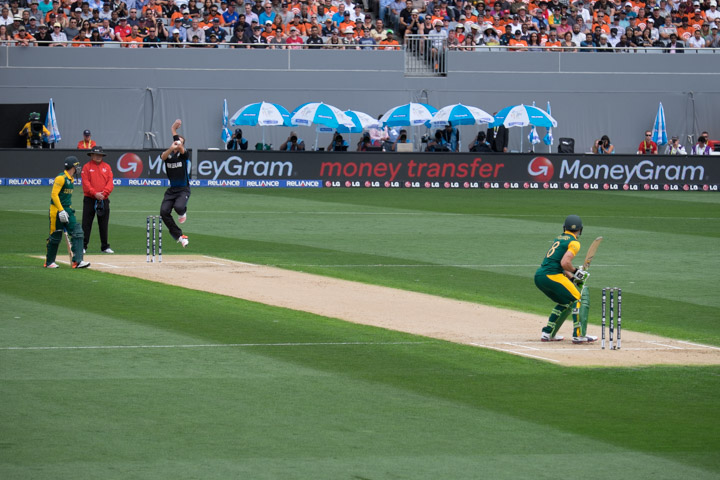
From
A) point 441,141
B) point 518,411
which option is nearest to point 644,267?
point 518,411

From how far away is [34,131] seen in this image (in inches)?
1581

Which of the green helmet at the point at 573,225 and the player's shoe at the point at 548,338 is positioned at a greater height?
the green helmet at the point at 573,225

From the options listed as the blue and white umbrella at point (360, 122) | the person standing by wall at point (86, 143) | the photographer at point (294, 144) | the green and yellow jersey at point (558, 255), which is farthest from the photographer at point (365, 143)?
the green and yellow jersey at point (558, 255)

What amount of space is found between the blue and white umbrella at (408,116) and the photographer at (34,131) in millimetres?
12016

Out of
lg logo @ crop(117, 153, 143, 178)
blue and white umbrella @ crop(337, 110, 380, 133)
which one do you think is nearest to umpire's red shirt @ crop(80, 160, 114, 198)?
lg logo @ crop(117, 153, 143, 178)

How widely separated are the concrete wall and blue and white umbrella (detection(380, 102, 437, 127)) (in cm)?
409

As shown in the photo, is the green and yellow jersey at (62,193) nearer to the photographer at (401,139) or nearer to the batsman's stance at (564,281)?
the batsman's stance at (564,281)

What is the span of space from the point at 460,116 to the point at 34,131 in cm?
1487

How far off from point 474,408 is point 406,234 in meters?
15.6

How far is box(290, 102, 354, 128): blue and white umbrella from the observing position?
39656mm

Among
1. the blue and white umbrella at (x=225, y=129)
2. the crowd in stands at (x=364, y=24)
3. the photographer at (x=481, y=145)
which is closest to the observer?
the photographer at (x=481, y=145)

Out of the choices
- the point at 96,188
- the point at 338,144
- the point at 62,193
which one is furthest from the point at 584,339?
the point at 338,144

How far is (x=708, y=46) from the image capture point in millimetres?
46875

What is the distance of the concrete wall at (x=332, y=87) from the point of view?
42938 mm
